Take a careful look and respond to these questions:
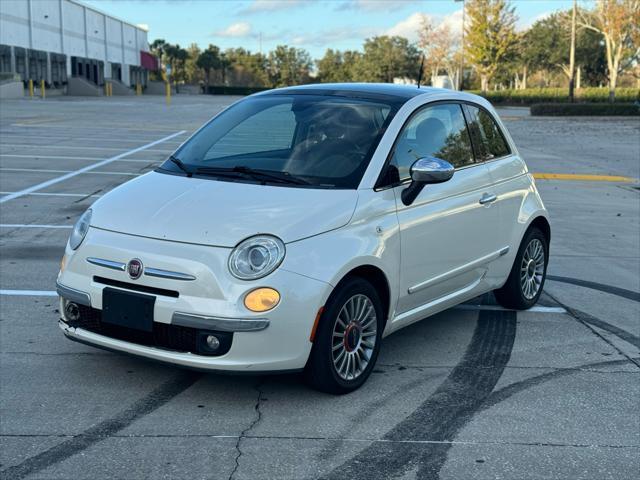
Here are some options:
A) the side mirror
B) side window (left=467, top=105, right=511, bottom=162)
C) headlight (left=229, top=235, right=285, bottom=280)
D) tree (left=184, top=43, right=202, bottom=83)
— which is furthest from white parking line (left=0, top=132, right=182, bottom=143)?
tree (left=184, top=43, right=202, bottom=83)

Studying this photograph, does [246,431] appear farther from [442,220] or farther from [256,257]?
[442,220]

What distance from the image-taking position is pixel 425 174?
479 cm

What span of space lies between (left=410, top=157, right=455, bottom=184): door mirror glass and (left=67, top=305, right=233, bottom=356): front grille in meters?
1.54

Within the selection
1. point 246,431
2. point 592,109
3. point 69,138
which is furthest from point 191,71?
point 246,431

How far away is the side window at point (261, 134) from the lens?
523 centimetres

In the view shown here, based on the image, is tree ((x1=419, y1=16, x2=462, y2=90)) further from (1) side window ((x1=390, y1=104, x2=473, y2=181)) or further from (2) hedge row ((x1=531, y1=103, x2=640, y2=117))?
(1) side window ((x1=390, y1=104, x2=473, y2=181))

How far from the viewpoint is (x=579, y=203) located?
1270 cm

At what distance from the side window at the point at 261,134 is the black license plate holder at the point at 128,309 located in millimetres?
1349

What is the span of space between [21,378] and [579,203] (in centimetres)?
1000

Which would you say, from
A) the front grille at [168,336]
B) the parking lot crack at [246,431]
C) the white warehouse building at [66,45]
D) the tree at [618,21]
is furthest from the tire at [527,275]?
the white warehouse building at [66,45]

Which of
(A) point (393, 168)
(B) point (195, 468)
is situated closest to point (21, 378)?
(B) point (195, 468)

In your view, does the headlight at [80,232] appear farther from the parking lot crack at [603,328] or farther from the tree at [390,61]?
the tree at [390,61]

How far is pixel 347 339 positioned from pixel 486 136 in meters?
2.32

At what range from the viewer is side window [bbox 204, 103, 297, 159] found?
523cm
